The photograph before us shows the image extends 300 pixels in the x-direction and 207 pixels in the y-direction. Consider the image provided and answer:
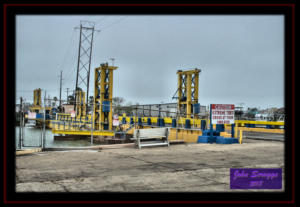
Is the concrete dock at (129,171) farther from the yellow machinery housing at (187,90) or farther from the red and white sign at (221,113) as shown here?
the yellow machinery housing at (187,90)

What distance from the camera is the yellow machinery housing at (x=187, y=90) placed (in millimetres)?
29750

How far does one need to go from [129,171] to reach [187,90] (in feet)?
76.9

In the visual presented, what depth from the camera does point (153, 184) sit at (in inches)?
221

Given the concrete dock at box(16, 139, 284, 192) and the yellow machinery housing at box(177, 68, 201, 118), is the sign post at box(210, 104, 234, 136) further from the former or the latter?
the yellow machinery housing at box(177, 68, 201, 118)

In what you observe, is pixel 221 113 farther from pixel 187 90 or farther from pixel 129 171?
pixel 187 90

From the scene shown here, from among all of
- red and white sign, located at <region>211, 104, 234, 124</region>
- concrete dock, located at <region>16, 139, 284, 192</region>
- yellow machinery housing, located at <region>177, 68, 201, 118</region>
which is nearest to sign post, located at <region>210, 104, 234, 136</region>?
red and white sign, located at <region>211, 104, 234, 124</region>

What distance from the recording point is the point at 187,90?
2973cm

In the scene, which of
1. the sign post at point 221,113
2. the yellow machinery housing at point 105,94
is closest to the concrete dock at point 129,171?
the sign post at point 221,113

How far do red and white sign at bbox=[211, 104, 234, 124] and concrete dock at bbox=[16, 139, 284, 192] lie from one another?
13.6 feet
